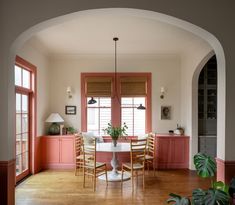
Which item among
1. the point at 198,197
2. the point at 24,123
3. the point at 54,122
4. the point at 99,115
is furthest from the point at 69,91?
the point at 198,197

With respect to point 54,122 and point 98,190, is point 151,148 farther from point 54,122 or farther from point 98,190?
point 54,122

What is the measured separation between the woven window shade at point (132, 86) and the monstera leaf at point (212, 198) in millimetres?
4002

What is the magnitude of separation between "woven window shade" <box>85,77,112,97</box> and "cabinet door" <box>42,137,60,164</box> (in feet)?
5.13

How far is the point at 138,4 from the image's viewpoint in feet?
9.49

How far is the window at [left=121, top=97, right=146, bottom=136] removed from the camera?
641cm

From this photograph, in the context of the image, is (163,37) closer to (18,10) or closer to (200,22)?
(200,22)

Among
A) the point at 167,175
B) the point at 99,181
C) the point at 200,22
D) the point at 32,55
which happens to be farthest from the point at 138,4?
the point at 167,175

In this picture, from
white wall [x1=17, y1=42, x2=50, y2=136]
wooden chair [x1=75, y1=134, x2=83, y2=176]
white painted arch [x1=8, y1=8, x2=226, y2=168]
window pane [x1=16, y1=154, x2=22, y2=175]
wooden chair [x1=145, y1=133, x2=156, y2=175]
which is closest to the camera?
white painted arch [x1=8, y1=8, x2=226, y2=168]

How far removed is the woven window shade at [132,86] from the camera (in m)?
6.35

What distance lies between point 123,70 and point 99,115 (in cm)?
139

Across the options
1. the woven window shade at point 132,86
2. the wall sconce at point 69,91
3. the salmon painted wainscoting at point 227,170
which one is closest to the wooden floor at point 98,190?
the salmon painted wainscoting at point 227,170

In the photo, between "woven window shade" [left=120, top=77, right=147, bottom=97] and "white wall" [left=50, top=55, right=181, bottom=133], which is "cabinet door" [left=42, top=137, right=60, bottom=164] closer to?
"white wall" [left=50, top=55, right=181, bottom=133]

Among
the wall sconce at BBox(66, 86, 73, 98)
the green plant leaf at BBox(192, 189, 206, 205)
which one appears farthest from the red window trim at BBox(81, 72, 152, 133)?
the green plant leaf at BBox(192, 189, 206, 205)

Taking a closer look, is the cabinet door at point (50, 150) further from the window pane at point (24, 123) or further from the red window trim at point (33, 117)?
the window pane at point (24, 123)
